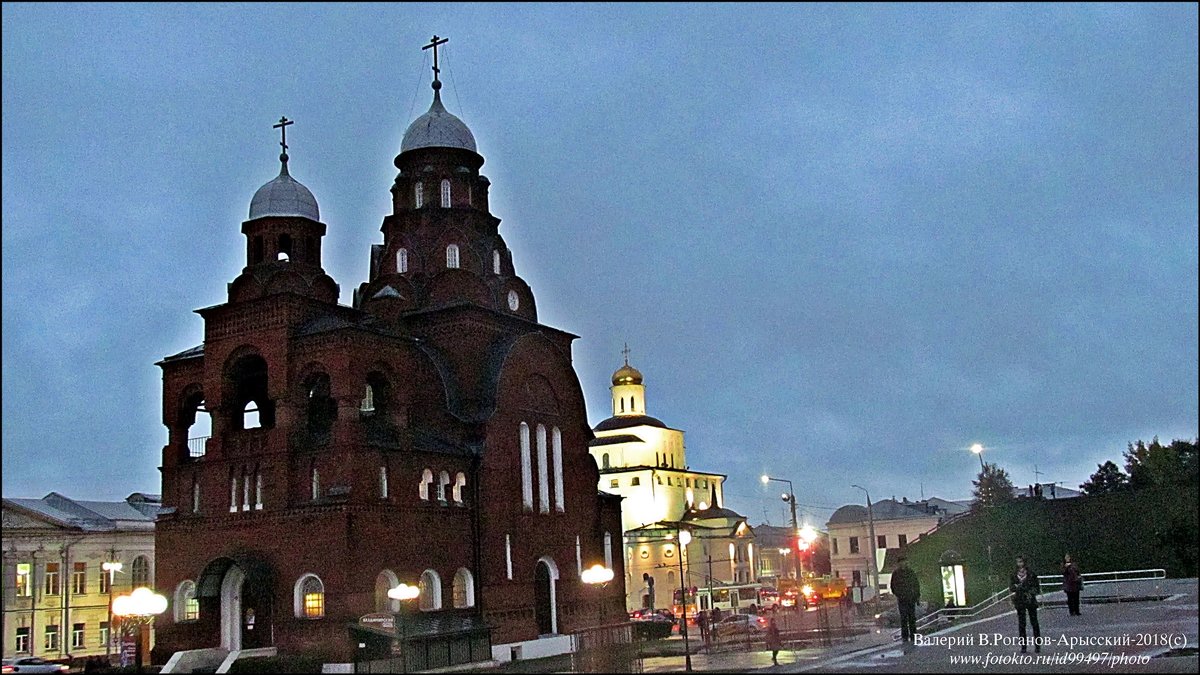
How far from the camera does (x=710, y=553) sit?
Result: 82.2 metres

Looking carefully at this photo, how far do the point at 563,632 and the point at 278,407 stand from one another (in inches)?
513

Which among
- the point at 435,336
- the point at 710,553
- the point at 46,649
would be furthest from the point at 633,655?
the point at 710,553

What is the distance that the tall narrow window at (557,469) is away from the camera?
1636 inches

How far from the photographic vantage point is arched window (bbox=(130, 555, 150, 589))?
53.3 m

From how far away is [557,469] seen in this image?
137ft

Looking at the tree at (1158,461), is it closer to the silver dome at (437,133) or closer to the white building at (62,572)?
the silver dome at (437,133)

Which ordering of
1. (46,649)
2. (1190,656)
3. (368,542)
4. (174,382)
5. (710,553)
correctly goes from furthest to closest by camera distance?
(710,553) → (46,649) → (174,382) → (368,542) → (1190,656)

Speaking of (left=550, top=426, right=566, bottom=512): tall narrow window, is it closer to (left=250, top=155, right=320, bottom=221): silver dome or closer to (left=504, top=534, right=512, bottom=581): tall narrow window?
(left=504, top=534, right=512, bottom=581): tall narrow window

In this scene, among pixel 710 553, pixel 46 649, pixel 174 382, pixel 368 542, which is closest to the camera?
A: pixel 368 542

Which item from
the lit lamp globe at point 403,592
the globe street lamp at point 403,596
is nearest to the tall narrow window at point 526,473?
the globe street lamp at point 403,596

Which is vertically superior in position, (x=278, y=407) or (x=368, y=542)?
(x=278, y=407)

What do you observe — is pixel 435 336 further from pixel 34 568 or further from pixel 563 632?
pixel 34 568

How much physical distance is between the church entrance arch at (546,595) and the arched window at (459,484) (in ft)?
14.7

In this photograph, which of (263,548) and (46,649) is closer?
(263,548)
